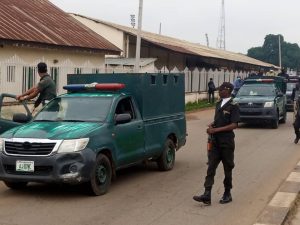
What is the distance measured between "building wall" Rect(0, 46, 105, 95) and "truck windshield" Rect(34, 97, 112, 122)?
344 inches

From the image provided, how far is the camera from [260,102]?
19812mm

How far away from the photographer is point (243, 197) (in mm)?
8367

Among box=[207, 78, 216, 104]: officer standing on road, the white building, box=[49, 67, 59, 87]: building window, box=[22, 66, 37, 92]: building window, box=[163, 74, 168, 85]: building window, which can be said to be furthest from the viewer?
box=[207, 78, 216, 104]: officer standing on road

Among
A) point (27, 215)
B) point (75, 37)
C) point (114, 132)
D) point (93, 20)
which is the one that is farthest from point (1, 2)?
point (27, 215)

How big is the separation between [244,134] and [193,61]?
76.0ft

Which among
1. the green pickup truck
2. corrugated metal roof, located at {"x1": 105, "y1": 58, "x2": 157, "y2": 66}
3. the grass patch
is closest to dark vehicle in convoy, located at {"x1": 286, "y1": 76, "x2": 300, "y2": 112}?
the grass patch

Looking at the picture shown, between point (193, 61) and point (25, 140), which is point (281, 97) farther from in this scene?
point (193, 61)

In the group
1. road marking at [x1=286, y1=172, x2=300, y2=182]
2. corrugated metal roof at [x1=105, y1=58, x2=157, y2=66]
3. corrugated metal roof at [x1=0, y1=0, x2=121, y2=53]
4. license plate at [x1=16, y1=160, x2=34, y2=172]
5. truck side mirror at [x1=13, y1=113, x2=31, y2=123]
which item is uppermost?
corrugated metal roof at [x1=0, y1=0, x2=121, y2=53]

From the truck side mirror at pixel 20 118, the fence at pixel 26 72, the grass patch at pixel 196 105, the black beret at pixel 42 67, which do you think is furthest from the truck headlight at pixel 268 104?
the truck side mirror at pixel 20 118

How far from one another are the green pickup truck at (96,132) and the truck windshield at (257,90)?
390 inches

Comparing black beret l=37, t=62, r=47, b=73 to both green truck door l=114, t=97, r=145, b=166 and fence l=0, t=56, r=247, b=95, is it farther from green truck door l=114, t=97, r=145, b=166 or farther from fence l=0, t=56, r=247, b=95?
fence l=0, t=56, r=247, b=95

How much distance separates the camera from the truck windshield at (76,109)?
8.81 meters

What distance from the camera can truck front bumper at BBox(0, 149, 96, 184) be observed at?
7.71 metres

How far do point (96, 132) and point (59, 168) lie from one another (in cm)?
82
